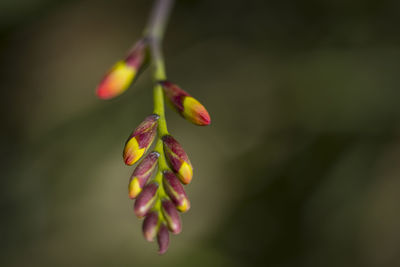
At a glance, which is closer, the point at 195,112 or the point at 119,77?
the point at 195,112

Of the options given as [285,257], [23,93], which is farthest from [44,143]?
[285,257]

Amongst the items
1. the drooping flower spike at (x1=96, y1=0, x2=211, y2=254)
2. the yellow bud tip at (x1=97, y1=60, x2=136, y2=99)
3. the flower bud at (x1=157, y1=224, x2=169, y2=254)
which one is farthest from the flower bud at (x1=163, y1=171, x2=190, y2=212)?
the yellow bud tip at (x1=97, y1=60, x2=136, y2=99)

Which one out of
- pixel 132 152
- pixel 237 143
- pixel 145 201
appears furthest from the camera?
pixel 237 143

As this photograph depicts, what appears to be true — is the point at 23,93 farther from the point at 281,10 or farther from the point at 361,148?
the point at 361,148

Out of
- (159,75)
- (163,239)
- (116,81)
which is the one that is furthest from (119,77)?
(163,239)

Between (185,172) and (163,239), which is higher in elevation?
(185,172)

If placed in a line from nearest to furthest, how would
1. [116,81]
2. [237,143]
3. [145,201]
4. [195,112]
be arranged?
[145,201]
[195,112]
[116,81]
[237,143]

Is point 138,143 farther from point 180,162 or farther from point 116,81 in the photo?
point 116,81
